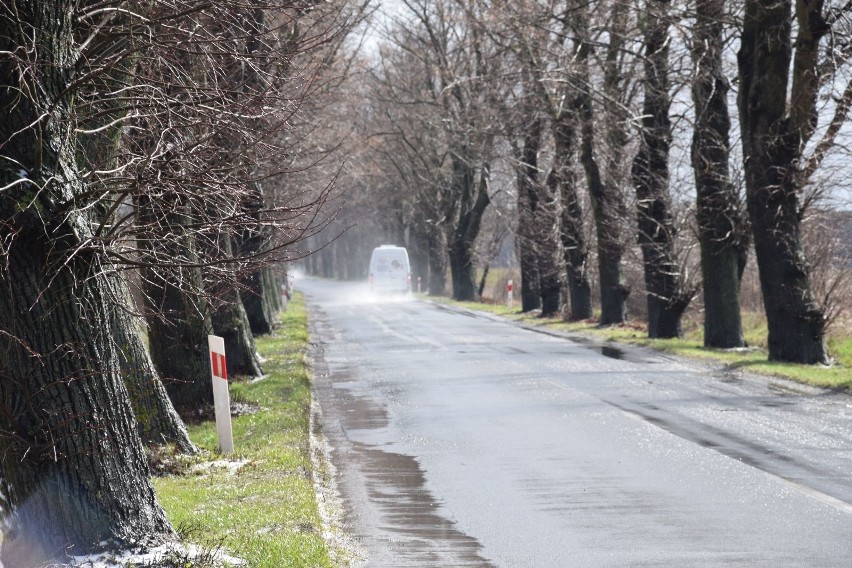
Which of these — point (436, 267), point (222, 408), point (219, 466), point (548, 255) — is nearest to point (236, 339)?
point (222, 408)

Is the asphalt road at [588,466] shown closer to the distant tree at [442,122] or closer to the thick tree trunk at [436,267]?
the distant tree at [442,122]

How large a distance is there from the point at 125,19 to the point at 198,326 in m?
5.61

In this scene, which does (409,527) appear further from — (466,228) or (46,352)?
(466,228)

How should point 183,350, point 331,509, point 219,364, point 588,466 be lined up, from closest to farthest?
1. point 331,509
2. point 588,466
3. point 219,364
4. point 183,350

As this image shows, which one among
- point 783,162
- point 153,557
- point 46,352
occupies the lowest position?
point 153,557

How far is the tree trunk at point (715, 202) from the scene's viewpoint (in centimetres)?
2333

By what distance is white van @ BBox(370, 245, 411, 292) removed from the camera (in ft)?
193

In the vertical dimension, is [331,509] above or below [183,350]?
below

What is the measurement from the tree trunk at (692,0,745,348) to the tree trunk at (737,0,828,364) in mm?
3017

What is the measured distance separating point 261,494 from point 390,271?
163ft

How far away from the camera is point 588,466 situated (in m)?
10.7

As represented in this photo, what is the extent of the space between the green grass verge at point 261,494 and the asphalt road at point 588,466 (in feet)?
1.32

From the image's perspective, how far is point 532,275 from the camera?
41969 mm

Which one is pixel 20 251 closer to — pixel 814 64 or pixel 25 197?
pixel 25 197
